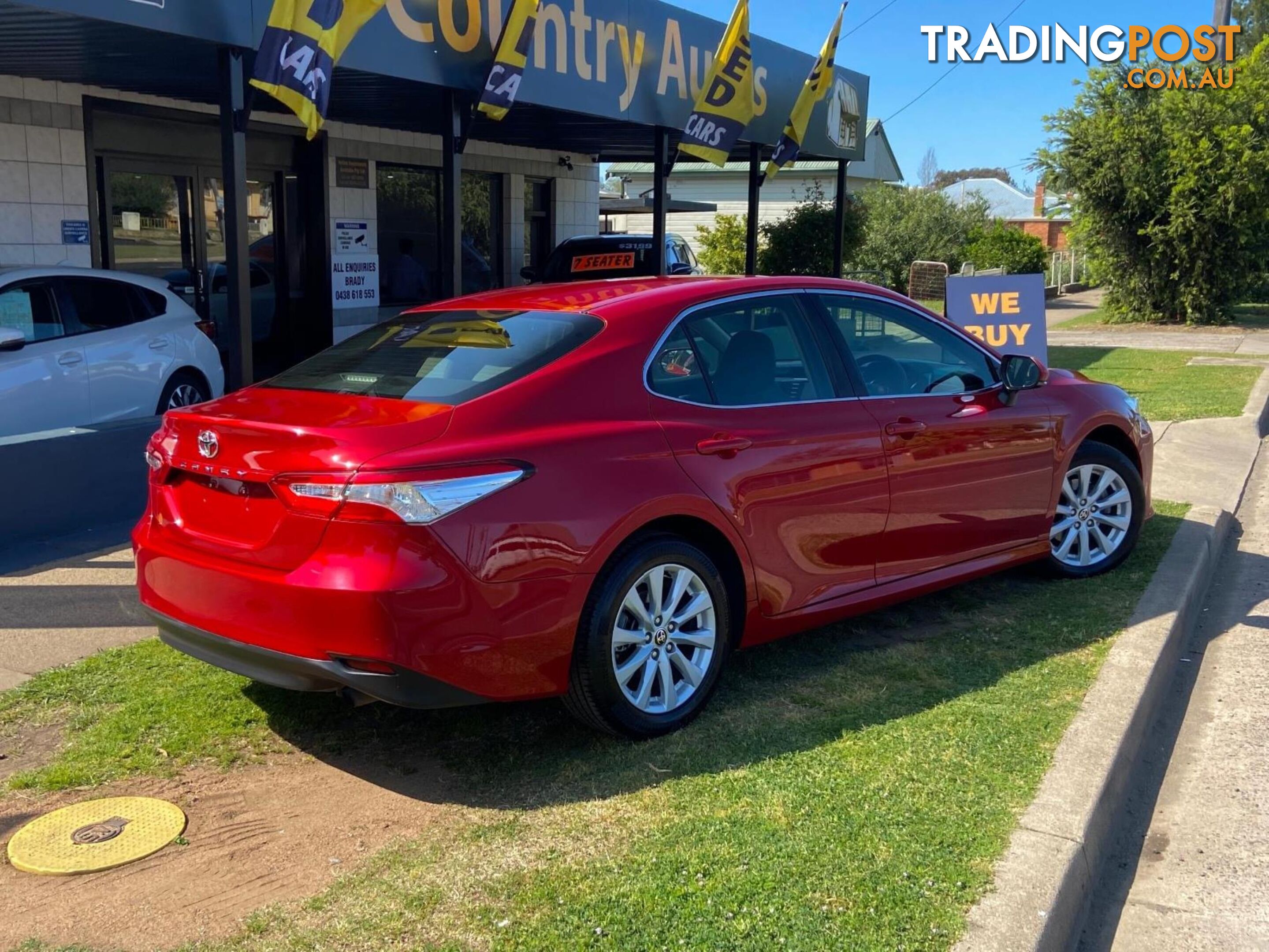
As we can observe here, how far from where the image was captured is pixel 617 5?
10484 mm

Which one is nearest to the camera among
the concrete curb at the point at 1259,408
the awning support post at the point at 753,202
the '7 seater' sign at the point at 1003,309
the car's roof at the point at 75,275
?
the car's roof at the point at 75,275

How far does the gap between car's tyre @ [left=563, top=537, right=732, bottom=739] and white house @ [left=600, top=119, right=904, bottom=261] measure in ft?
106

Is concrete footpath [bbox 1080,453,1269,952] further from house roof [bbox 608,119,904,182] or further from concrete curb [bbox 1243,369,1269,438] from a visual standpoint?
house roof [bbox 608,119,904,182]

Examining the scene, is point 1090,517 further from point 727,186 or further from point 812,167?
point 727,186

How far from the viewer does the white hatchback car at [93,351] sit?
7582mm

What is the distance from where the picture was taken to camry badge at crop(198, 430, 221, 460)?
3.86 m

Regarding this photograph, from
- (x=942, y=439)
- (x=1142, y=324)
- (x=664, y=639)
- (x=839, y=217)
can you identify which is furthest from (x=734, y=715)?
(x=1142, y=324)

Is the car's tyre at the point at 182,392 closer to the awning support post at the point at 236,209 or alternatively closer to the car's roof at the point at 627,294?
the awning support post at the point at 236,209

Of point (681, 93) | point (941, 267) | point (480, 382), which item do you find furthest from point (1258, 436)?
point (941, 267)

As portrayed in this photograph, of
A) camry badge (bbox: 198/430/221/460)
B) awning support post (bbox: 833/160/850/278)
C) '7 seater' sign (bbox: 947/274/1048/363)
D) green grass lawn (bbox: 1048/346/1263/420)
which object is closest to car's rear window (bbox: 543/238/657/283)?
awning support post (bbox: 833/160/850/278)

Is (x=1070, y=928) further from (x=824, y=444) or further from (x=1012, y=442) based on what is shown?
(x=1012, y=442)

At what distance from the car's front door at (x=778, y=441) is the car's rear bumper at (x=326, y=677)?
1185mm

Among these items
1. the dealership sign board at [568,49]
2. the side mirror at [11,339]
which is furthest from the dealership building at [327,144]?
the side mirror at [11,339]

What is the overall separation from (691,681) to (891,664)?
113 centimetres
